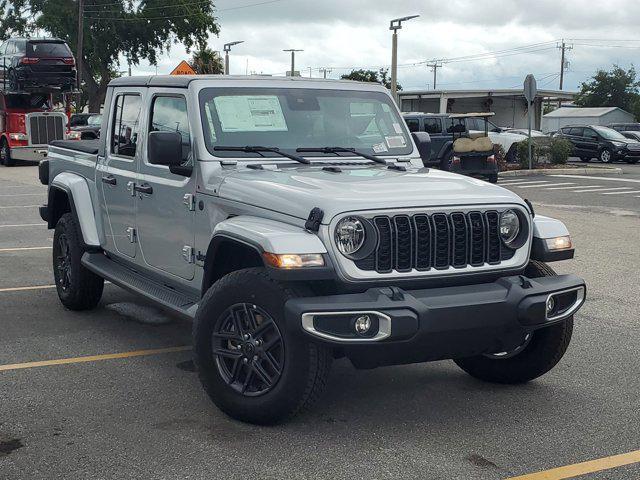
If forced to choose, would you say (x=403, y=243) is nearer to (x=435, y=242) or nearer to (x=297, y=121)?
(x=435, y=242)

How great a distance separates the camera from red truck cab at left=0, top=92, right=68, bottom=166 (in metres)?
29.1

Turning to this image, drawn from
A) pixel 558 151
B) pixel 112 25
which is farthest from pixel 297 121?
pixel 112 25

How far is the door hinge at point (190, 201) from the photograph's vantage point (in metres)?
5.68

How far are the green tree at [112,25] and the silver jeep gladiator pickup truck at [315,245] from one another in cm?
5003

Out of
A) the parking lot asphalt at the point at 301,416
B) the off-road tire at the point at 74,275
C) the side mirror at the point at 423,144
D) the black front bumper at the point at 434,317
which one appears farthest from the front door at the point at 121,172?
the black front bumper at the point at 434,317

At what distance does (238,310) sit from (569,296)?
184 cm

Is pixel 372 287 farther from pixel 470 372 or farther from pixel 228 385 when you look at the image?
pixel 470 372

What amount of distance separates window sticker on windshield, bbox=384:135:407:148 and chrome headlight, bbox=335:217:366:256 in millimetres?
1789

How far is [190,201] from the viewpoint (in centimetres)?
570

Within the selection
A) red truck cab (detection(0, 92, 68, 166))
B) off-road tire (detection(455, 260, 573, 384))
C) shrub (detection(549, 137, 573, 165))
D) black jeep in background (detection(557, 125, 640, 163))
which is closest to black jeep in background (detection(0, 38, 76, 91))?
red truck cab (detection(0, 92, 68, 166))

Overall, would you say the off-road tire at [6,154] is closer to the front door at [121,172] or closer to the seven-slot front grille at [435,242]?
the front door at [121,172]

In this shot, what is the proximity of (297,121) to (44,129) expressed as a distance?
82.0 feet

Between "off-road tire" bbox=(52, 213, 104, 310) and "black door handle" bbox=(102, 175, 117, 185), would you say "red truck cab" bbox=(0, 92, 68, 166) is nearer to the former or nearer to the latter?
"off-road tire" bbox=(52, 213, 104, 310)

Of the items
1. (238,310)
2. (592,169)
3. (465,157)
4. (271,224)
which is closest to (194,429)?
(238,310)
